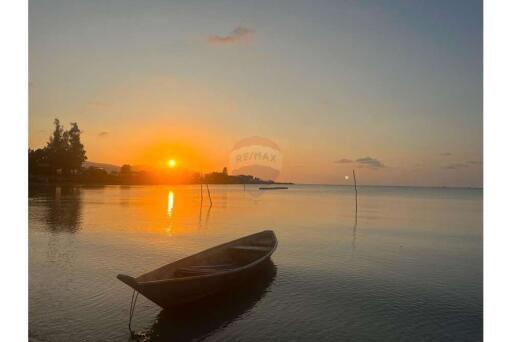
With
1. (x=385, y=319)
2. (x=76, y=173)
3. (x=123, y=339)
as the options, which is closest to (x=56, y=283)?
(x=123, y=339)

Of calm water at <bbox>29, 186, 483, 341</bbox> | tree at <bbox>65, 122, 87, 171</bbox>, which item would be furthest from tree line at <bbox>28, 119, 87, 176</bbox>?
calm water at <bbox>29, 186, 483, 341</bbox>

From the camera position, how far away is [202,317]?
5.64 meters

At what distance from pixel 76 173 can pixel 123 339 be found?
2080 inches

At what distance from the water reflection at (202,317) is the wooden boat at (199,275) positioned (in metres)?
0.15

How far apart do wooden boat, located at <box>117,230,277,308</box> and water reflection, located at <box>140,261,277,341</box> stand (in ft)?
0.50

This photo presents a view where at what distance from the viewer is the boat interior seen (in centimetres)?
616

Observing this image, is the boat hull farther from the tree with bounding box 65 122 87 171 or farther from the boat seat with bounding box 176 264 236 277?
the tree with bounding box 65 122 87 171

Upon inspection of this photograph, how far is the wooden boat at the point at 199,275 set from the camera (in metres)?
5.16

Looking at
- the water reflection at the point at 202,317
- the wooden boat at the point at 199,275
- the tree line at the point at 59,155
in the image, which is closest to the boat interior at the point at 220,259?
the wooden boat at the point at 199,275

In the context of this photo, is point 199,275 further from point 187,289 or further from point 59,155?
point 59,155

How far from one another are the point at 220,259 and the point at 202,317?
2.44 metres

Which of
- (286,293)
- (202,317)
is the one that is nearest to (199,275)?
(202,317)
